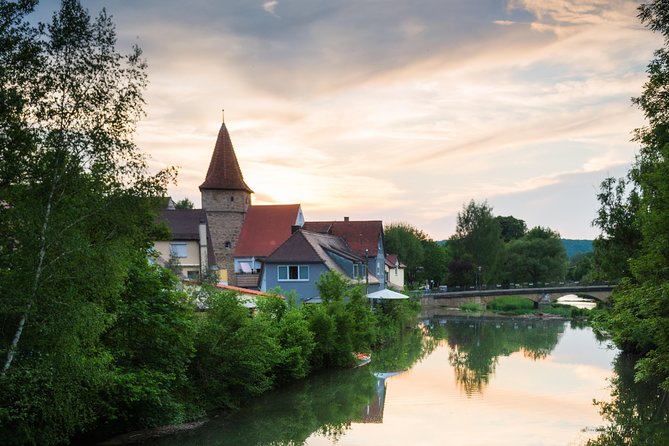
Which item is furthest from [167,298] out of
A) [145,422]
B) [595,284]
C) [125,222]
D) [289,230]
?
[595,284]

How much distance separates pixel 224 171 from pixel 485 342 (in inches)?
1047

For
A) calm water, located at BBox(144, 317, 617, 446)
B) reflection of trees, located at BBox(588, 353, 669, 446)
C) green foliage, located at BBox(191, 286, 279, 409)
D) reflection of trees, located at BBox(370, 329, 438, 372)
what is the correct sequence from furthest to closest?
reflection of trees, located at BBox(370, 329, 438, 372) < green foliage, located at BBox(191, 286, 279, 409) < calm water, located at BBox(144, 317, 617, 446) < reflection of trees, located at BBox(588, 353, 669, 446)

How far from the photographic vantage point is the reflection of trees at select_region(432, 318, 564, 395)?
3041 centimetres

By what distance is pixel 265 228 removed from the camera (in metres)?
57.9

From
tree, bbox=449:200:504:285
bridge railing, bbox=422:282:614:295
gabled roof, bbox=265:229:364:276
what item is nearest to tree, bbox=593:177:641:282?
gabled roof, bbox=265:229:364:276

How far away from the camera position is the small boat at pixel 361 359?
30478 millimetres

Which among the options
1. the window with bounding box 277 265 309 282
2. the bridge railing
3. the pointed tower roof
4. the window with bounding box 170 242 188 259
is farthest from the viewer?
the bridge railing

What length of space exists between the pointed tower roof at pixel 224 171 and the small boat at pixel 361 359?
93.4ft

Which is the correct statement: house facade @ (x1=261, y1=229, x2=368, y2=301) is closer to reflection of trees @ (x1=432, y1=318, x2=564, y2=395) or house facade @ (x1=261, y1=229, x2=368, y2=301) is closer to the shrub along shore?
reflection of trees @ (x1=432, y1=318, x2=564, y2=395)

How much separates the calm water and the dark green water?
0.03 meters

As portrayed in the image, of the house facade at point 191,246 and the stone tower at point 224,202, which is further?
the stone tower at point 224,202

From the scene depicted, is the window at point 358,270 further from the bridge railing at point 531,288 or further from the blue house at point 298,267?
the bridge railing at point 531,288

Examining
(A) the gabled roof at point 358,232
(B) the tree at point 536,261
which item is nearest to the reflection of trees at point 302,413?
(A) the gabled roof at point 358,232

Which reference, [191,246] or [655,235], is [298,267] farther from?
[655,235]
